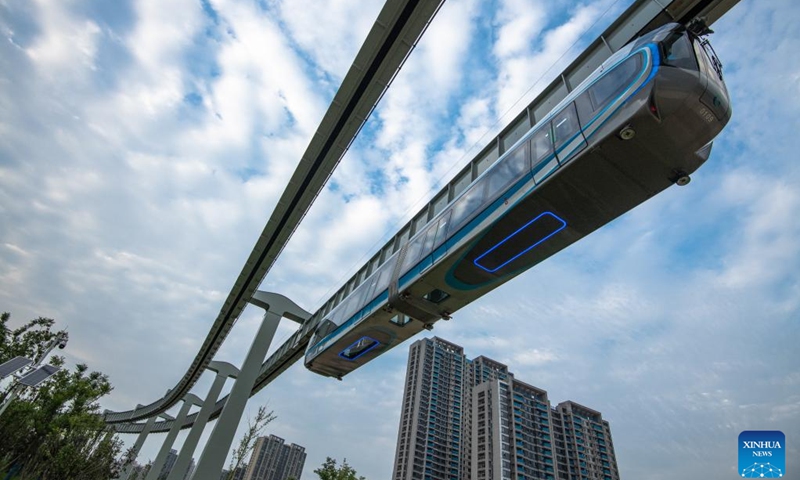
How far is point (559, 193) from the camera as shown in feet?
23.5

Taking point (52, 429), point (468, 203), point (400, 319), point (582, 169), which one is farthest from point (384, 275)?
point (52, 429)

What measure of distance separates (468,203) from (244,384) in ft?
58.2

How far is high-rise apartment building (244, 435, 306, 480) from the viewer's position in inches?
4880

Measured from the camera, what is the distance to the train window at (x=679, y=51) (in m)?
6.03

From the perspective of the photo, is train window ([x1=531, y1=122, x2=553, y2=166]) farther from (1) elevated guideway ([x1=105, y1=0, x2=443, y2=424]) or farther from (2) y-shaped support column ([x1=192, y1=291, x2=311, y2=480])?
(2) y-shaped support column ([x1=192, y1=291, x2=311, y2=480])

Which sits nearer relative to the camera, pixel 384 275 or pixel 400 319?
pixel 400 319

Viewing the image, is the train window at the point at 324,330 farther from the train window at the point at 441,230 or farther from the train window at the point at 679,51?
the train window at the point at 679,51

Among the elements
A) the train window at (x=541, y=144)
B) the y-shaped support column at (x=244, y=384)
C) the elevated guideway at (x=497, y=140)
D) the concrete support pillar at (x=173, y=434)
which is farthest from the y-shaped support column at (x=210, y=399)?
the train window at (x=541, y=144)

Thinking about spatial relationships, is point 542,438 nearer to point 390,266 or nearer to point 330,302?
point 330,302

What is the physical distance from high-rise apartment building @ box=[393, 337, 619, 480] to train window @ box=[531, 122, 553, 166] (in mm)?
85580

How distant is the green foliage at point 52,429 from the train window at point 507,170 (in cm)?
2686

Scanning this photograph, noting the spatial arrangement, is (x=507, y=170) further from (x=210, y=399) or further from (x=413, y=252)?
(x=210, y=399)

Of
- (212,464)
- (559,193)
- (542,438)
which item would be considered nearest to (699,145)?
(559,193)

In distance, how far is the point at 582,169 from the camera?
22.1 ft
